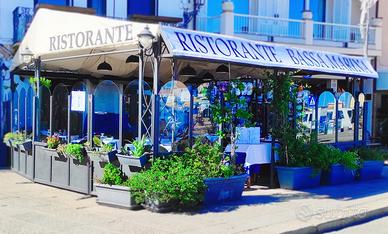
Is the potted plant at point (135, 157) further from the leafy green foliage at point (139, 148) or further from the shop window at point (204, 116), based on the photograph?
the shop window at point (204, 116)

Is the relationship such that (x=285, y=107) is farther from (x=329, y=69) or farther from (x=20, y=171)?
(x=20, y=171)

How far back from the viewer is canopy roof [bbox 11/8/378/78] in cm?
905

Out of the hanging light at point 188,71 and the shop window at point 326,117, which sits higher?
A: the hanging light at point 188,71

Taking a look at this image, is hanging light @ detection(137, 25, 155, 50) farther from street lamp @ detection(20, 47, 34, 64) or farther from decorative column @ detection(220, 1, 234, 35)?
decorative column @ detection(220, 1, 234, 35)

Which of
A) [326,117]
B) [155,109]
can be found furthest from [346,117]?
[155,109]

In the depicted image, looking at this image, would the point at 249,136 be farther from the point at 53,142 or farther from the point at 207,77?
the point at 207,77

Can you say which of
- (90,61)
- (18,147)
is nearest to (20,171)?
(18,147)

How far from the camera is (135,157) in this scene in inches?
350

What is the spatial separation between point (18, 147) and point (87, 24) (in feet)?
13.6

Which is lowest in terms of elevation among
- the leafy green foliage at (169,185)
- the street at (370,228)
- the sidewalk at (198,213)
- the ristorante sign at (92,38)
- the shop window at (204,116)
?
the street at (370,228)

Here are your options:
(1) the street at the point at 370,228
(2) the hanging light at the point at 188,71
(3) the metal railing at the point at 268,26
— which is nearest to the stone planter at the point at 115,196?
(1) the street at the point at 370,228

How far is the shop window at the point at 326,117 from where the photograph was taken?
497 inches

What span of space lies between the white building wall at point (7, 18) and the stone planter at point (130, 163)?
8402 mm

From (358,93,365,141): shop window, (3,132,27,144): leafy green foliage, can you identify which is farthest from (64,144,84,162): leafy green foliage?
(358,93,365,141): shop window
